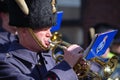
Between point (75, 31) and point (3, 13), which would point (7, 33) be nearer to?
point (3, 13)

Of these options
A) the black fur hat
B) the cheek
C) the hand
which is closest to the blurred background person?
the black fur hat

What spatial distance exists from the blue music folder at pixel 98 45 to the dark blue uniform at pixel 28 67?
0.21m

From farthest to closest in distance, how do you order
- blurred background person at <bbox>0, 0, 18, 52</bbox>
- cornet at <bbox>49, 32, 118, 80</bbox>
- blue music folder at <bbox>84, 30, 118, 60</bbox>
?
1. blurred background person at <bbox>0, 0, 18, 52</bbox>
2. cornet at <bbox>49, 32, 118, 80</bbox>
3. blue music folder at <bbox>84, 30, 118, 60</bbox>

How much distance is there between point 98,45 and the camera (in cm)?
383

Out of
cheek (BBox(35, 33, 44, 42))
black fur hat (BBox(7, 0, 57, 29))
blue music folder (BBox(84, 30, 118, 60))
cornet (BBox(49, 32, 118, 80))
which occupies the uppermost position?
black fur hat (BBox(7, 0, 57, 29))

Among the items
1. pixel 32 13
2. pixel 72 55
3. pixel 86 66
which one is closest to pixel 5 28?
pixel 32 13

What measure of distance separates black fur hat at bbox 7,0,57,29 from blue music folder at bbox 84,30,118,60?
1.15ft

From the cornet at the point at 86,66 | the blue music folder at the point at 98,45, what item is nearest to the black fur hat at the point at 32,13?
the cornet at the point at 86,66

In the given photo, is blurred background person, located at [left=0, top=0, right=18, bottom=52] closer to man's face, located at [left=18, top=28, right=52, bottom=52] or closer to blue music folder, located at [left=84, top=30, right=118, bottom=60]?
man's face, located at [left=18, top=28, right=52, bottom=52]

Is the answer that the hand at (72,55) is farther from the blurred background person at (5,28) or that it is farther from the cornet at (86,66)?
the blurred background person at (5,28)

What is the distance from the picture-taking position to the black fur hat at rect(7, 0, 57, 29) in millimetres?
3729

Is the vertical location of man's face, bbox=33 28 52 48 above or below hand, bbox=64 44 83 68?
above

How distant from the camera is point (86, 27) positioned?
10445 mm

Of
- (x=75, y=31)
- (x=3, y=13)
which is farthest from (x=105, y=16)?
(x=3, y=13)
